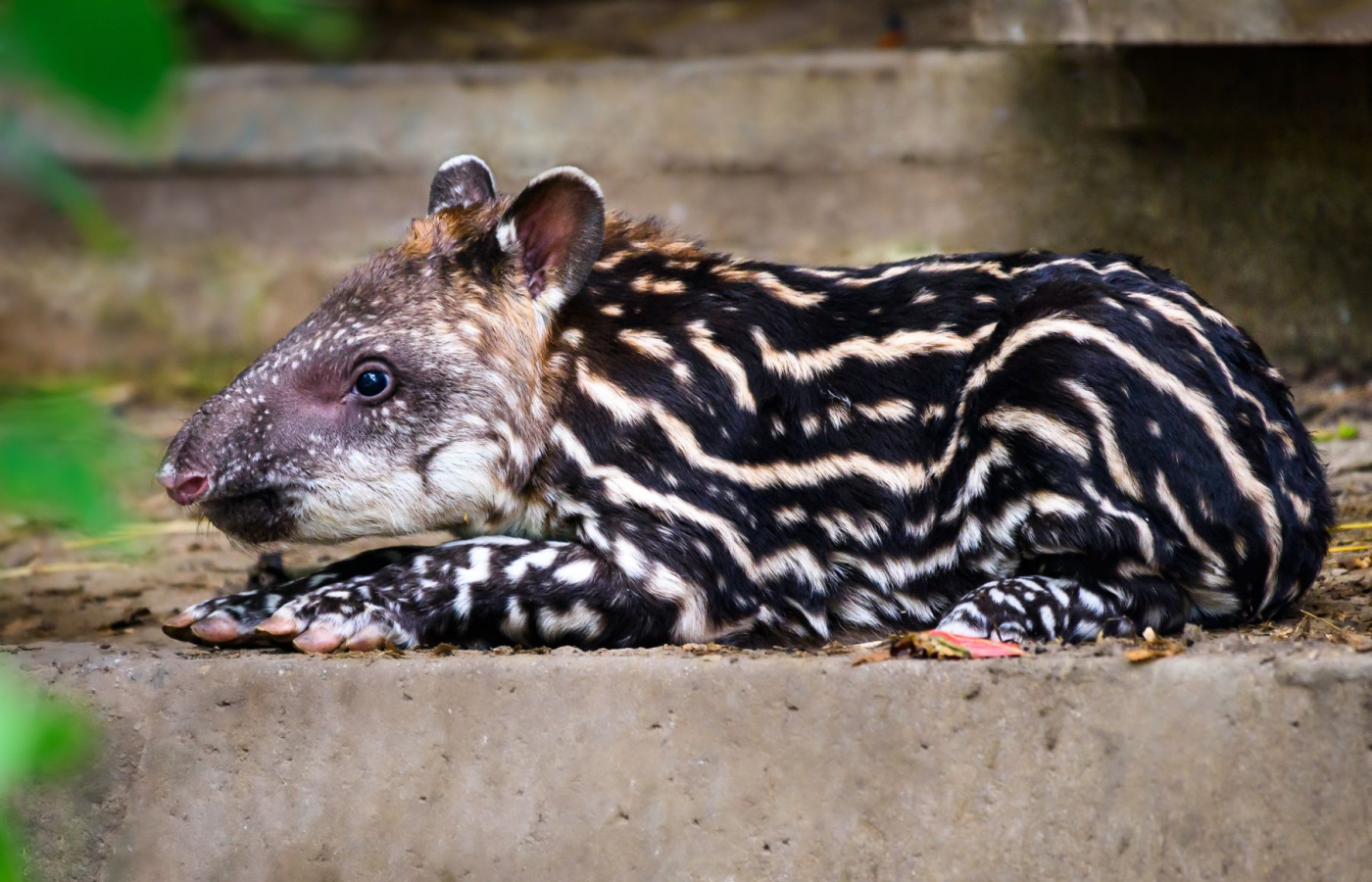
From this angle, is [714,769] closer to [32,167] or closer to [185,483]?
[185,483]

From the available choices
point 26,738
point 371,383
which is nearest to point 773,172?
point 371,383

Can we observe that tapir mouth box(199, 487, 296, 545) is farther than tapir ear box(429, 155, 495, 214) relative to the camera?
No

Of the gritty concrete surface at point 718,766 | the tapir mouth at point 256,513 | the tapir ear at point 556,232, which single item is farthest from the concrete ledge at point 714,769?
the tapir ear at point 556,232

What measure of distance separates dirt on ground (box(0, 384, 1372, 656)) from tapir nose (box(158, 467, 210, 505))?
0.69ft

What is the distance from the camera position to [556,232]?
180 inches

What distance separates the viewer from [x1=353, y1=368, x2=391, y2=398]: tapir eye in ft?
14.7

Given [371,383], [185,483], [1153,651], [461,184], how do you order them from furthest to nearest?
[461,184]
[371,383]
[185,483]
[1153,651]

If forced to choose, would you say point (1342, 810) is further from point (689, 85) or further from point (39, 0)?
point (689, 85)

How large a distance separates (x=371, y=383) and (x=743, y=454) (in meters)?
1.06

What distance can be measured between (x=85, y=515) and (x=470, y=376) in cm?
347

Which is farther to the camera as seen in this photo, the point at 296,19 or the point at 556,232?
the point at 556,232

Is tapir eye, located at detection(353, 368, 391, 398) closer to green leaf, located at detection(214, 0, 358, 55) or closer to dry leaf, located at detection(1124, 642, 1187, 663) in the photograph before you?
dry leaf, located at detection(1124, 642, 1187, 663)

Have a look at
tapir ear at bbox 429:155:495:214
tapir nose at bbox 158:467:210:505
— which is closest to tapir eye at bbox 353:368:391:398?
tapir nose at bbox 158:467:210:505

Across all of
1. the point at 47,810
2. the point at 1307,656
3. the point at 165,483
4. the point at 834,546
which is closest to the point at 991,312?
the point at 834,546
